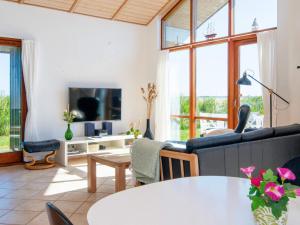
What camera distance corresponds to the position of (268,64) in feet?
16.2

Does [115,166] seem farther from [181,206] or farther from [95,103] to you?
[95,103]

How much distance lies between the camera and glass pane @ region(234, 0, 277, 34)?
5.07 m

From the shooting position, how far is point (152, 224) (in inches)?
43.3

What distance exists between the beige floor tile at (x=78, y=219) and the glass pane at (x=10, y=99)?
296 centimetres

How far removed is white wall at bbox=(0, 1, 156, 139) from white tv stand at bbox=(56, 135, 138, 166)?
0.41m

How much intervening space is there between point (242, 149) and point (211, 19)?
151 inches

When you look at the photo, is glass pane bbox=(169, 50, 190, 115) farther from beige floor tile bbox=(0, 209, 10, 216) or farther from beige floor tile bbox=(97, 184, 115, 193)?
beige floor tile bbox=(0, 209, 10, 216)

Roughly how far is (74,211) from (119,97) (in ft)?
12.2

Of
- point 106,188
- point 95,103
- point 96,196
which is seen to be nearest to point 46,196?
point 96,196

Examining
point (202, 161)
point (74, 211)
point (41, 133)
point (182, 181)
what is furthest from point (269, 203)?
point (41, 133)

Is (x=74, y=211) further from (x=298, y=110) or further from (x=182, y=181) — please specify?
(x=298, y=110)

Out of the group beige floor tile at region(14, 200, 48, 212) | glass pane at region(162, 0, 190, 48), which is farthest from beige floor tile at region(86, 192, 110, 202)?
glass pane at region(162, 0, 190, 48)

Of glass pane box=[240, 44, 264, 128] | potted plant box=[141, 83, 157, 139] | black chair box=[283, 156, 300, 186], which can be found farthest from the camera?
potted plant box=[141, 83, 157, 139]

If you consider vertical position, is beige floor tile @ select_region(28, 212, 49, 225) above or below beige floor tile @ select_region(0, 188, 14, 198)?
below
